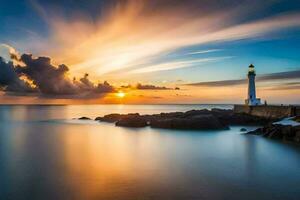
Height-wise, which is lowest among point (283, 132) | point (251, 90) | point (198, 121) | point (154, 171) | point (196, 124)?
point (154, 171)

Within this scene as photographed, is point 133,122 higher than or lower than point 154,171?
higher

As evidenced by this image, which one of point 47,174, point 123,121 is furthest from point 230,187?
point 123,121

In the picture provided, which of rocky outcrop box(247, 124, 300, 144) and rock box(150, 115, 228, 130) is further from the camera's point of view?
rock box(150, 115, 228, 130)

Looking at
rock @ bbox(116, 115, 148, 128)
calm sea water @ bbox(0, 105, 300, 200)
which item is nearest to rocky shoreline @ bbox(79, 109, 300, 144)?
rock @ bbox(116, 115, 148, 128)

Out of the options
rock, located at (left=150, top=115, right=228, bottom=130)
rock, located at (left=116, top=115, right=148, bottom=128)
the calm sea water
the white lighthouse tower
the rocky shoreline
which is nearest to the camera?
the calm sea water

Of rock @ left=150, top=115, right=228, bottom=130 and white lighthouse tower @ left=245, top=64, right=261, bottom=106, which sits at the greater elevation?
white lighthouse tower @ left=245, top=64, right=261, bottom=106

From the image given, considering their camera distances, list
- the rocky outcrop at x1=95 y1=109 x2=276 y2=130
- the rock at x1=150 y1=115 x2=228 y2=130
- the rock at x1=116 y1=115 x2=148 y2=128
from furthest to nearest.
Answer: the rock at x1=116 y1=115 x2=148 y2=128 < the rocky outcrop at x1=95 y1=109 x2=276 y2=130 < the rock at x1=150 y1=115 x2=228 y2=130

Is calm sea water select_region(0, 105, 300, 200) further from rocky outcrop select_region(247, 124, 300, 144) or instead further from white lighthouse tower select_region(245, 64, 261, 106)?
white lighthouse tower select_region(245, 64, 261, 106)

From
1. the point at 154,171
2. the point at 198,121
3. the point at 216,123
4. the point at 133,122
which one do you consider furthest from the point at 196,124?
the point at 154,171

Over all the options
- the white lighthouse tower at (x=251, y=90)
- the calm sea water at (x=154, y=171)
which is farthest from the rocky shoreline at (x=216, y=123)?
the white lighthouse tower at (x=251, y=90)

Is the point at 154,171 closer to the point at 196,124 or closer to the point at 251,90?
the point at 196,124

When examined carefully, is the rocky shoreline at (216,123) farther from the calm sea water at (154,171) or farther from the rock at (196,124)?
the calm sea water at (154,171)

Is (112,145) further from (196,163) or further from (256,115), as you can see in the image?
(256,115)

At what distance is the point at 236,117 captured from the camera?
3469cm
